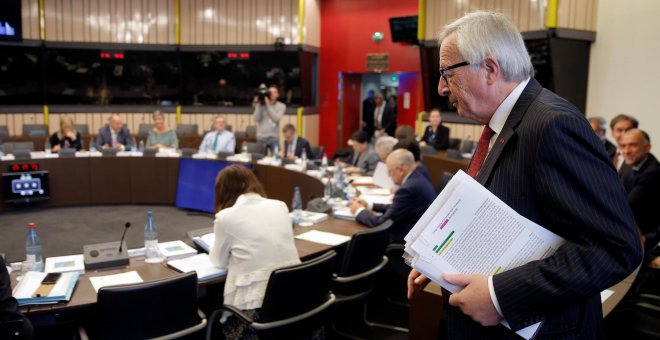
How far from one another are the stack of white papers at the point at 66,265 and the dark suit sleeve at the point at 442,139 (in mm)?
6415

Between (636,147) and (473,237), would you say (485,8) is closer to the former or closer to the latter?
(636,147)

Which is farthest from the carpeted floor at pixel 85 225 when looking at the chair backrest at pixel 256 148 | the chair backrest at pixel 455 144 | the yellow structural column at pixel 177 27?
the yellow structural column at pixel 177 27

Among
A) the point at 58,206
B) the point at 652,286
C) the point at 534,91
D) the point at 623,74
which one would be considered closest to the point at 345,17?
the point at 623,74

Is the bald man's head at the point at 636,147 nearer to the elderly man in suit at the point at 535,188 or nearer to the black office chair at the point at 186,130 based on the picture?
the elderly man in suit at the point at 535,188

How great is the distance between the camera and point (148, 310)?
259 centimetres

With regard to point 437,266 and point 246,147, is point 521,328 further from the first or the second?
point 246,147

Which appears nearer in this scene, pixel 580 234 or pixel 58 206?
pixel 580 234

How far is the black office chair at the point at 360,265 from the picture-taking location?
3469 mm

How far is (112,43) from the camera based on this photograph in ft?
39.8

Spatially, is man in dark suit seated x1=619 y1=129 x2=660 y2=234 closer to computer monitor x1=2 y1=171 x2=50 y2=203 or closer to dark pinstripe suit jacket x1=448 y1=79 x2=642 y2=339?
dark pinstripe suit jacket x1=448 y1=79 x2=642 y2=339

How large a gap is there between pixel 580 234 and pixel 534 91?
0.36 metres

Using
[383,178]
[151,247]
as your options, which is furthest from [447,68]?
[383,178]

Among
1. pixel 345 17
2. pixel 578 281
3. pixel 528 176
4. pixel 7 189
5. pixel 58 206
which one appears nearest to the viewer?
pixel 578 281

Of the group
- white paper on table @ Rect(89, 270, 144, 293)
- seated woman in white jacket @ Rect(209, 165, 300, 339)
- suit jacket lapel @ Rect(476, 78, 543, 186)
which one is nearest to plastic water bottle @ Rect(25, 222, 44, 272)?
white paper on table @ Rect(89, 270, 144, 293)
